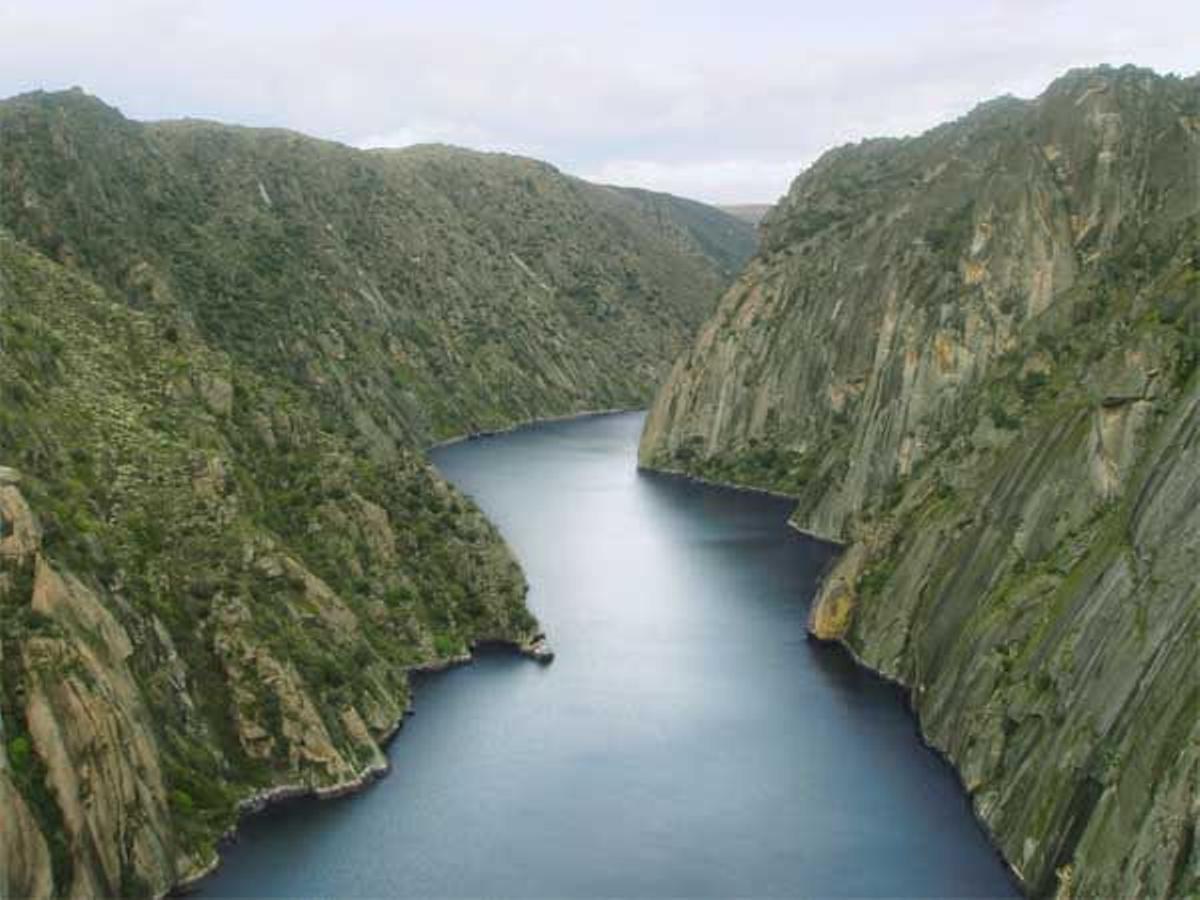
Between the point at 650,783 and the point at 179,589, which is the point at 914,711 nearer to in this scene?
the point at 650,783

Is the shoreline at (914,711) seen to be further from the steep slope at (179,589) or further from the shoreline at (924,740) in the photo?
the steep slope at (179,589)

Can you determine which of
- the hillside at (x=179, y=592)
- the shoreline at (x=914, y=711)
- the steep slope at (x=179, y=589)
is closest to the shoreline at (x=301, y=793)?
the hillside at (x=179, y=592)

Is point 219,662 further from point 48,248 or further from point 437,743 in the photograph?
point 48,248

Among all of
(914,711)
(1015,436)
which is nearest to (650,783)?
(914,711)

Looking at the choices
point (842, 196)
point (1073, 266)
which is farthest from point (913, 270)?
point (842, 196)

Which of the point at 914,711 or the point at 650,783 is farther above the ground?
the point at 650,783

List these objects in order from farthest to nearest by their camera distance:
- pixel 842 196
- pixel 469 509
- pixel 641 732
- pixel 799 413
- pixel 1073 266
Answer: pixel 842 196
pixel 799 413
pixel 1073 266
pixel 469 509
pixel 641 732

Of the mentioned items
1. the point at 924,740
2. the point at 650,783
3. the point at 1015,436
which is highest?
the point at 1015,436
